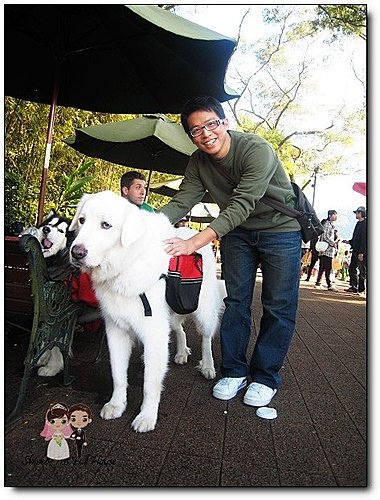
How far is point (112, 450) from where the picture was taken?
1.68 meters

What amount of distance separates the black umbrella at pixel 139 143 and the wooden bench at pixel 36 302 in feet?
6.05

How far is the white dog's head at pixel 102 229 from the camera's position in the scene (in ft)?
5.50

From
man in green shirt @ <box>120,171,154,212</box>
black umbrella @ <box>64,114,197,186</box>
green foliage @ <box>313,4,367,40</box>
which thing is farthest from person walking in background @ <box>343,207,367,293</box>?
black umbrella @ <box>64,114,197,186</box>

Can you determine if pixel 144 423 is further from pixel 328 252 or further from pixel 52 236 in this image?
pixel 328 252

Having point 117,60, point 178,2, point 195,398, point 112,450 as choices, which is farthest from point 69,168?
point 112,450

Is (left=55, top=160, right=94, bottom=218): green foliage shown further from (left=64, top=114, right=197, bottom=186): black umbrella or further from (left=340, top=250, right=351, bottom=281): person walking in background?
(left=340, top=250, right=351, bottom=281): person walking in background

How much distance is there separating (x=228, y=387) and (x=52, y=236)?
4.38ft

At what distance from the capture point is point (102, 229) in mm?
1723

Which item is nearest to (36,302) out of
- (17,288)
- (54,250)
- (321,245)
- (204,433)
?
(17,288)

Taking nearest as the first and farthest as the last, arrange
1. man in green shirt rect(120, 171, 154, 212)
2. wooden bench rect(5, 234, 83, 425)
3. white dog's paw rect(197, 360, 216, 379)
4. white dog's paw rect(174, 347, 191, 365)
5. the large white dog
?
the large white dog < wooden bench rect(5, 234, 83, 425) < white dog's paw rect(197, 360, 216, 379) < white dog's paw rect(174, 347, 191, 365) < man in green shirt rect(120, 171, 154, 212)

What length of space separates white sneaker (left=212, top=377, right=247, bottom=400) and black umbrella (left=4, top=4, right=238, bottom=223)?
4.93ft

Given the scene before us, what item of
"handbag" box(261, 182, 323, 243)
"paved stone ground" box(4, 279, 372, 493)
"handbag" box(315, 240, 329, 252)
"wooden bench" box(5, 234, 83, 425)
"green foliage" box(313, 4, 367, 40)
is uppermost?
"green foliage" box(313, 4, 367, 40)

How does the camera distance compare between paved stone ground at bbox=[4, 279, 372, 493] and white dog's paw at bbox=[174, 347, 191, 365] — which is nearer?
paved stone ground at bbox=[4, 279, 372, 493]

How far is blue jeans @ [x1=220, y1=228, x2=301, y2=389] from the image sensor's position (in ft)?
7.36
